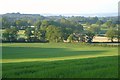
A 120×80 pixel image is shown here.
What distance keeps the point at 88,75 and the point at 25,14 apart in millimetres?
169523

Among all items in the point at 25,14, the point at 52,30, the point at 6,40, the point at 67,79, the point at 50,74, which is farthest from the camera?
the point at 25,14

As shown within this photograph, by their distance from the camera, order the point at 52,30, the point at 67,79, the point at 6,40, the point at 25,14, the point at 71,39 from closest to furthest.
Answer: the point at 67,79 < the point at 6,40 < the point at 71,39 < the point at 52,30 < the point at 25,14

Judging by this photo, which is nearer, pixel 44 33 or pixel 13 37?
pixel 13 37

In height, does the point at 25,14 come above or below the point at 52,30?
above

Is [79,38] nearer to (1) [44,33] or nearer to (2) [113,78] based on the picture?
(1) [44,33]

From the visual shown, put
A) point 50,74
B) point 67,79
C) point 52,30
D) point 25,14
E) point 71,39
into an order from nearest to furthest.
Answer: point 67,79
point 50,74
point 71,39
point 52,30
point 25,14

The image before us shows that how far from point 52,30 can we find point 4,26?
58.2 feet

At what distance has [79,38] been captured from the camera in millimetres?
89500

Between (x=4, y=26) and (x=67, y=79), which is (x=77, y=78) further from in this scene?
(x=4, y=26)

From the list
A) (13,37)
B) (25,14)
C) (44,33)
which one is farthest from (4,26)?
(25,14)

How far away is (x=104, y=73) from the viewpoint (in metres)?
11.7

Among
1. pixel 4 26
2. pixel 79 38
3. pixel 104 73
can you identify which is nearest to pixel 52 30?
pixel 79 38

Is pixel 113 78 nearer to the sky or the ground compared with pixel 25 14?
nearer to the ground

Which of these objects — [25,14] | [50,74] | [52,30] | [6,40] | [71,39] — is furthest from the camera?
[25,14]
